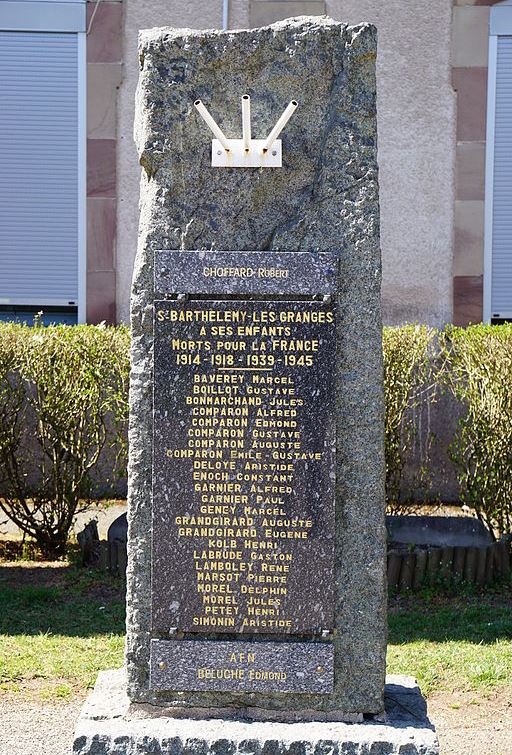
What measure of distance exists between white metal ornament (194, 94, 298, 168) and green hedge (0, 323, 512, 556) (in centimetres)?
354

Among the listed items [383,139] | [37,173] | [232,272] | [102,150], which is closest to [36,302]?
[37,173]

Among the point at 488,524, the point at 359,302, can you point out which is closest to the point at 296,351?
the point at 359,302

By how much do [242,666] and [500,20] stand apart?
6673 millimetres

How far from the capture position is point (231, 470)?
3.43 m

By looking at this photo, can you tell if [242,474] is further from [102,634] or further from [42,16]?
[42,16]

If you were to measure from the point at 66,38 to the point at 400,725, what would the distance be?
682 centimetres

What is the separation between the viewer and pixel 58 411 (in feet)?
22.6

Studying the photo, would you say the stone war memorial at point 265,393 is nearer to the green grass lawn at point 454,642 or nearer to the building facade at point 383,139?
the green grass lawn at point 454,642

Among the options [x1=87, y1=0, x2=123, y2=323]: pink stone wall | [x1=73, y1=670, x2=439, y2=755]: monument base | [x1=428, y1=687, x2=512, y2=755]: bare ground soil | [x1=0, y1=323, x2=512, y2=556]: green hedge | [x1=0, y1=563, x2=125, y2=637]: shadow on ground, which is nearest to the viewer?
[x1=73, y1=670, x2=439, y2=755]: monument base

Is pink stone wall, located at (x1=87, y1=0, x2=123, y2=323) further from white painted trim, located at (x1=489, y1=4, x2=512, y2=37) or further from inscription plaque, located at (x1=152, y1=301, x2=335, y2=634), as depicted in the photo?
inscription plaque, located at (x1=152, y1=301, x2=335, y2=634)

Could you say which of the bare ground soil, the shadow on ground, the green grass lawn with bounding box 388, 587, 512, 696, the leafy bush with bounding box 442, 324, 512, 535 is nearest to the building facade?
the leafy bush with bounding box 442, 324, 512, 535

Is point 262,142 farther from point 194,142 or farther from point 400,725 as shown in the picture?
point 400,725

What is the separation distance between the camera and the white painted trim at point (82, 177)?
28.4ft

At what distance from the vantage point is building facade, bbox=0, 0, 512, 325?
8.57 m
